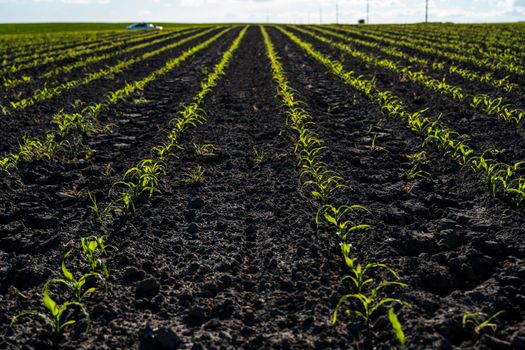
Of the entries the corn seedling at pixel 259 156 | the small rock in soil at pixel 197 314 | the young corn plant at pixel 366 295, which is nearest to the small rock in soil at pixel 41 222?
the small rock in soil at pixel 197 314

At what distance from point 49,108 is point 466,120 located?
7.63 meters

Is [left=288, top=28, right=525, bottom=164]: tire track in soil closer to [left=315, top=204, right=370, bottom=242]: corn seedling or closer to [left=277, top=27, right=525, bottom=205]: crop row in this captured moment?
[left=277, top=27, right=525, bottom=205]: crop row

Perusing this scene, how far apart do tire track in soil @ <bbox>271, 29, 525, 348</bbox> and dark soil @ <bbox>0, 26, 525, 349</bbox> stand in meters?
0.01

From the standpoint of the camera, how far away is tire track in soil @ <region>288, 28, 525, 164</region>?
5.54m

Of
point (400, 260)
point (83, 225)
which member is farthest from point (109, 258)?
point (400, 260)

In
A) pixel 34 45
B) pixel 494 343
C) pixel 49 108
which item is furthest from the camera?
pixel 34 45

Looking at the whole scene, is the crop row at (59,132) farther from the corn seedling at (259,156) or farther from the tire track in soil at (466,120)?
the tire track in soil at (466,120)

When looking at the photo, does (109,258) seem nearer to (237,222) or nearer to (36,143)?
(237,222)

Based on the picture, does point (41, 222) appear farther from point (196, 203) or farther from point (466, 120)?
point (466, 120)

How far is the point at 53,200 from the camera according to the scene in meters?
4.45

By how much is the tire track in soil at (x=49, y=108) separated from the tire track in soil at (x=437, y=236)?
4766 mm

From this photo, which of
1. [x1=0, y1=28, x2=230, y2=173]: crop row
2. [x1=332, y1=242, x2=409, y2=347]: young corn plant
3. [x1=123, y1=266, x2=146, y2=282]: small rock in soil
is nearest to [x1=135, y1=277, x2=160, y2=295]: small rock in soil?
[x1=123, y1=266, x2=146, y2=282]: small rock in soil

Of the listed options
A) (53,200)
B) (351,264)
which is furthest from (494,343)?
(53,200)

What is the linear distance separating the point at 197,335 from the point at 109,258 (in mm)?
1188
